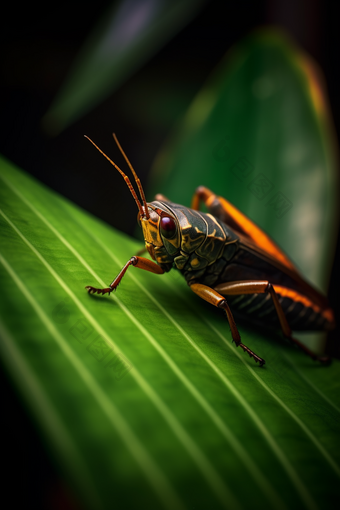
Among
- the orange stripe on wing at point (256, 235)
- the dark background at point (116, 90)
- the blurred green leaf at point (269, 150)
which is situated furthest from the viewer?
the dark background at point (116, 90)

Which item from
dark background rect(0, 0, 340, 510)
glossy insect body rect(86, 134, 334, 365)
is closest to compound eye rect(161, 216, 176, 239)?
glossy insect body rect(86, 134, 334, 365)

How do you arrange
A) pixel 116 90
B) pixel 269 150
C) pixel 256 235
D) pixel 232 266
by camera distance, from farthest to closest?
pixel 116 90 < pixel 269 150 < pixel 256 235 < pixel 232 266

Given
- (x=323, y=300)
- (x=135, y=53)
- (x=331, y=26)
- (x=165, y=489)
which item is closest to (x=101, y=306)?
(x=165, y=489)

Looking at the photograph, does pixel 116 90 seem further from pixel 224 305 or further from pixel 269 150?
pixel 224 305

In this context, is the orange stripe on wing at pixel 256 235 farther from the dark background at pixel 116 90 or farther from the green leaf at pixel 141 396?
the dark background at pixel 116 90

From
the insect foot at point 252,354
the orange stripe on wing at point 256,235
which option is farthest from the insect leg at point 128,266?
the orange stripe on wing at point 256,235

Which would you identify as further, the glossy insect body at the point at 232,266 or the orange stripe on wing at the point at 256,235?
the orange stripe on wing at the point at 256,235

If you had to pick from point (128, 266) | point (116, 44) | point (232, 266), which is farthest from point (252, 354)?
point (116, 44)
